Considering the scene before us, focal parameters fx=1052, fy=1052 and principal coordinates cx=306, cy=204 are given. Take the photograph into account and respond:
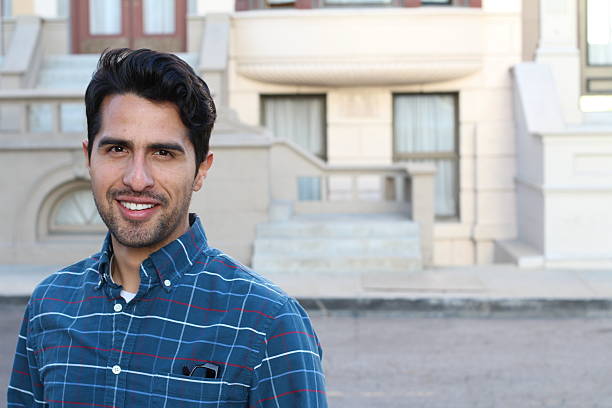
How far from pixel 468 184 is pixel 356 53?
2958 mm

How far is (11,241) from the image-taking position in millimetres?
14711

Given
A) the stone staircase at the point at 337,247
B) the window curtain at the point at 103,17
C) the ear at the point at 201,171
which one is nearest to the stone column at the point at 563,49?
the stone staircase at the point at 337,247

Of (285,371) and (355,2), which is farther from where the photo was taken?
(355,2)

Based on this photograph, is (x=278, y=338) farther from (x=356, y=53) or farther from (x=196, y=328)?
(x=356, y=53)

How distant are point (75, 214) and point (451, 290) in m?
5.65

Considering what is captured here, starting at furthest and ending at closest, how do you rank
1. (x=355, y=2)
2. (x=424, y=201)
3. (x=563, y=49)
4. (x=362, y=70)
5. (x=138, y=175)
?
(x=355, y=2)
(x=563, y=49)
(x=362, y=70)
(x=424, y=201)
(x=138, y=175)

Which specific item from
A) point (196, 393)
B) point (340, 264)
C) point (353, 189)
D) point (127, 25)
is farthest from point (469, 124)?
point (196, 393)

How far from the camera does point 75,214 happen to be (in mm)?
15000

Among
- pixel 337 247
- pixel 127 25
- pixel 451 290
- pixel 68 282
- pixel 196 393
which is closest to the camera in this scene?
pixel 196 393

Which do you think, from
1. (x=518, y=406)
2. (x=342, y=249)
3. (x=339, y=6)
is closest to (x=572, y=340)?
(x=518, y=406)

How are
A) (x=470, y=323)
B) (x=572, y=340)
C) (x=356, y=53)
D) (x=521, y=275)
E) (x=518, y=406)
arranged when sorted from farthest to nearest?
(x=356, y=53)
(x=521, y=275)
(x=470, y=323)
(x=572, y=340)
(x=518, y=406)

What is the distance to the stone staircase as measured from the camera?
551 inches

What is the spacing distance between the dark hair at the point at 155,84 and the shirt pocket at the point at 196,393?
564mm

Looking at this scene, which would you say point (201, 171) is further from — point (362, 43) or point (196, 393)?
point (362, 43)
